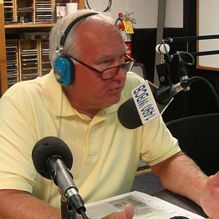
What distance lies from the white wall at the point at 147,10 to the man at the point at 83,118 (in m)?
1.91

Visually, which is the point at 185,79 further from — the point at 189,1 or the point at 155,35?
the point at 155,35

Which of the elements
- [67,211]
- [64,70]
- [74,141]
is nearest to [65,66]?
[64,70]

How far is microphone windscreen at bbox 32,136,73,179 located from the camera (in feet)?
2.51

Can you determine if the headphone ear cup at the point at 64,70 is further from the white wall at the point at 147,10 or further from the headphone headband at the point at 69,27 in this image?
the white wall at the point at 147,10

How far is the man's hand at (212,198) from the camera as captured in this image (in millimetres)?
1128

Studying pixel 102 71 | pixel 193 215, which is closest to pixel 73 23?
pixel 102 71

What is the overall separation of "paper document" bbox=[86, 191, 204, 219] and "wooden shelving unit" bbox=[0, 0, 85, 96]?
1.41 metres

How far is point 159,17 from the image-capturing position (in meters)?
3.42

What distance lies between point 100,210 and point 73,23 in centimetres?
58

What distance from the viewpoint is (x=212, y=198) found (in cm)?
116

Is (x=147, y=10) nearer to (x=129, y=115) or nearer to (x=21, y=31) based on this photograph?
(x=21, y=31)

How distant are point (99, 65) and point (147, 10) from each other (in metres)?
2.26

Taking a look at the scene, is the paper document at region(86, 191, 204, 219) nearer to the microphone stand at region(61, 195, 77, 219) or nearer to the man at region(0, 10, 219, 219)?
the man at region(0, 10, 219, 219)

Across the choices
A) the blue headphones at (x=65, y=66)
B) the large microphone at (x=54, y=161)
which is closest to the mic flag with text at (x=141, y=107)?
the blue headphones at (x=65, y=66)
